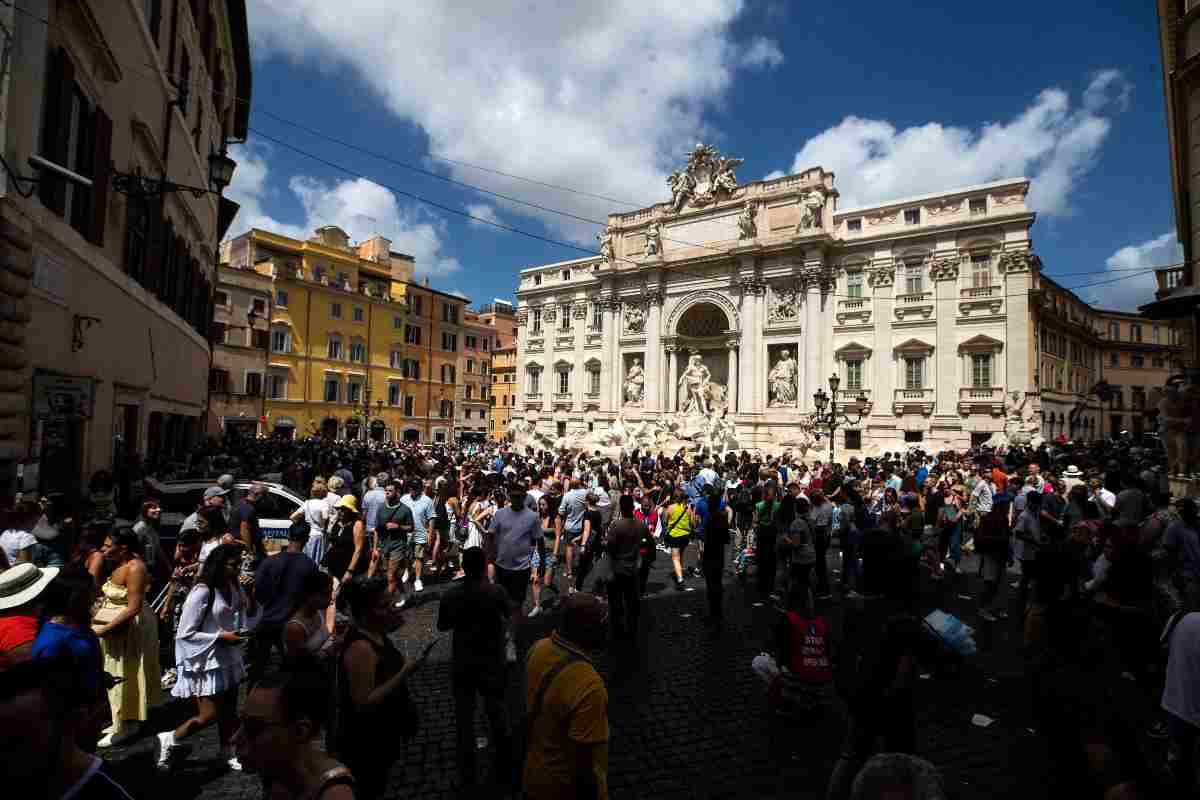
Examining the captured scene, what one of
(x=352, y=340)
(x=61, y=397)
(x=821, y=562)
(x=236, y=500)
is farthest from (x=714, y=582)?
(x=352, y=340)

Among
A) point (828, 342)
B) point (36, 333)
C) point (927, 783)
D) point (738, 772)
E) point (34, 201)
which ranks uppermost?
point (828, 342)

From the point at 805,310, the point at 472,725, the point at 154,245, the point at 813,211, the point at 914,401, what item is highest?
the point at 813,211

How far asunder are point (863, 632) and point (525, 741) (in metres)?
1.86

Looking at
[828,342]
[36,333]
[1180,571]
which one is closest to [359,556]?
[36,333]

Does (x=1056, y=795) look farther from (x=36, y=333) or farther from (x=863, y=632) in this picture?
(x=36, y=333)

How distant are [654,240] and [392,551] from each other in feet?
95.2

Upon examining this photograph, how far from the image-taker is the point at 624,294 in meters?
35.7

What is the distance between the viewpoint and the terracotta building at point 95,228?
5953 mm

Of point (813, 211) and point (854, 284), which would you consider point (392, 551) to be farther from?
point (813, 211)

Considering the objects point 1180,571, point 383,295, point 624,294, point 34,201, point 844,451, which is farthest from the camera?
point 383,295

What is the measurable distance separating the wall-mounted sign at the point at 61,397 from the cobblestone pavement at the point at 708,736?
427 cm

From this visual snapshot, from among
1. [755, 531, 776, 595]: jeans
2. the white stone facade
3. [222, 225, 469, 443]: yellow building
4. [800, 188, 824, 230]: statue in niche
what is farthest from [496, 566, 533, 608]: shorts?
[222, 225, 469, 443]: yellow building

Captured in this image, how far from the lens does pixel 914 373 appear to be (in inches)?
1030

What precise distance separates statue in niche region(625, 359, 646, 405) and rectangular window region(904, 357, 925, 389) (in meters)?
13.9
